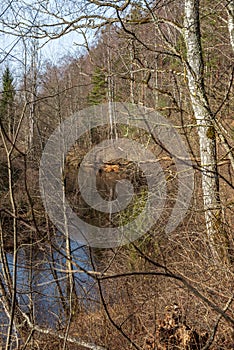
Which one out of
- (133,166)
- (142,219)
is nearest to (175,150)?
(133,166)

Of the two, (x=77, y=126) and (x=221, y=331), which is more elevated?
(x=77, y=126)

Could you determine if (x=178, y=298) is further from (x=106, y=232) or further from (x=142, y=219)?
(x=106, y=232)

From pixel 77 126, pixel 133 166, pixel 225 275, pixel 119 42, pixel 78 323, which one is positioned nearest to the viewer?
pixel 225 275

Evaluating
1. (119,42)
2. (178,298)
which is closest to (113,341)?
(178,298)

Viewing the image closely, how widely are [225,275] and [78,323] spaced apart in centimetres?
201

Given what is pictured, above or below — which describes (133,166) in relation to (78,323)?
above

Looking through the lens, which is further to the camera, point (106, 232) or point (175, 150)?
point (106, 232)

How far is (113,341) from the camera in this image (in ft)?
11.9

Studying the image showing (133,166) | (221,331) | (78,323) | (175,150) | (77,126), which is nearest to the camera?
(221,331)

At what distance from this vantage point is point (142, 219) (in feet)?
19.8

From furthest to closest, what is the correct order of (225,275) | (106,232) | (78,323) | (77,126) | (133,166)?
(77,126), (106,232), (133,166), (78,323), (225,275)

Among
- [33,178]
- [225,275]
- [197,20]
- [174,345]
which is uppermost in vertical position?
[197,20]

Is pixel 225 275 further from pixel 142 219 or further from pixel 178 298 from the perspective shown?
pixel 142 219

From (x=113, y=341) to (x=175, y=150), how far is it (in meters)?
2.54
